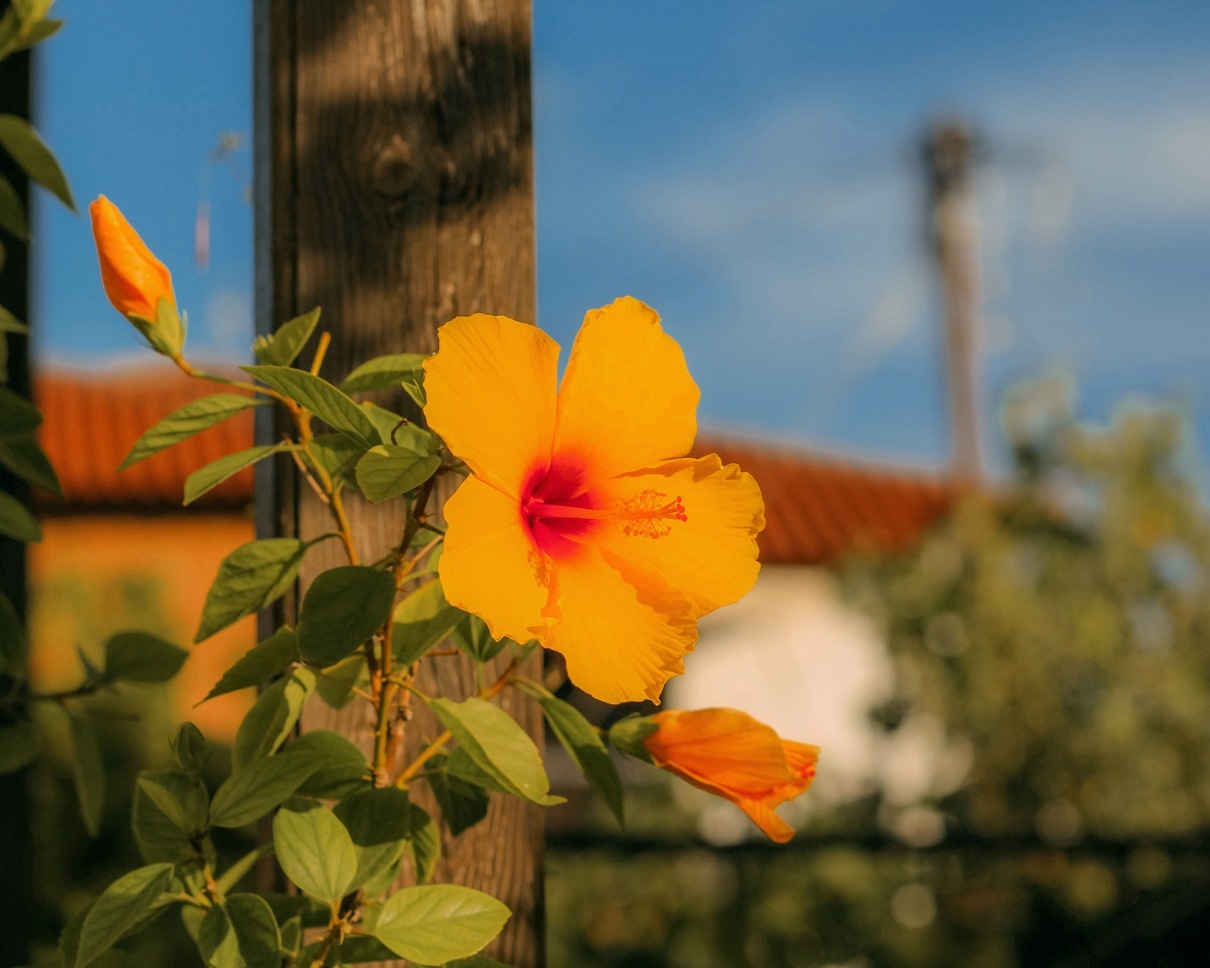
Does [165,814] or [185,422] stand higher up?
[185,422]

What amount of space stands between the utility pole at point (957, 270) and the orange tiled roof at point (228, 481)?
1.72 feet

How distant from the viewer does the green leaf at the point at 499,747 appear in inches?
27.0

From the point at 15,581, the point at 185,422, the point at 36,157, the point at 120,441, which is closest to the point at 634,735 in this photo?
the point at 185,422

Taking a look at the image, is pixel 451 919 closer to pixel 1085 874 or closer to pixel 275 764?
pixel 275 764

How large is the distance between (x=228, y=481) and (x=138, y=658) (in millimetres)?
6451

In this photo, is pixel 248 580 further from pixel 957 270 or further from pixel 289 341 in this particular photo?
pixel 957 270

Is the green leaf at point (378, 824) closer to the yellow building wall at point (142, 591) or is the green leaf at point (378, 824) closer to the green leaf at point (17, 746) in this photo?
the green leaf at point (17, 746)

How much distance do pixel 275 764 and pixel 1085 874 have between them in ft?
12.6

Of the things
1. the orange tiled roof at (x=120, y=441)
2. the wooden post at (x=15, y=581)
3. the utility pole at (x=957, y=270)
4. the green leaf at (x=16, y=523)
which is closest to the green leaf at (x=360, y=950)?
the green leaf at (x=16, y=523)

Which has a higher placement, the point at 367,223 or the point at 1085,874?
the point at 367,223

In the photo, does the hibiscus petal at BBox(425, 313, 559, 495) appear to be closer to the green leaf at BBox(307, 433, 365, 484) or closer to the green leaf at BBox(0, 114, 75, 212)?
the green leaf at BBox(307, 433, 365, 484)

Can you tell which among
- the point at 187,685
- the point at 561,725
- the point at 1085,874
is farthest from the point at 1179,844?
the point at 187,685

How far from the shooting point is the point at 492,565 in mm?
628

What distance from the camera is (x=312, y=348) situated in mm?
994
